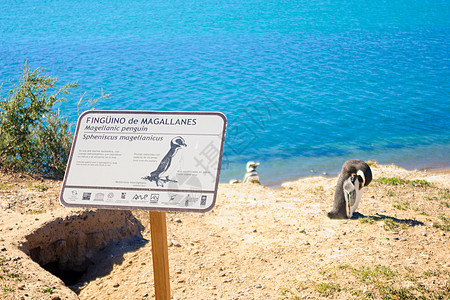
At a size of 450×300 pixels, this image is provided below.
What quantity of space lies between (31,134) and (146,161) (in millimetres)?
5273

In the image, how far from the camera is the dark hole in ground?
4.88m

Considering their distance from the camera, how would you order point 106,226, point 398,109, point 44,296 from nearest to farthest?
point 44,296 → point 106,226 → point 398,109

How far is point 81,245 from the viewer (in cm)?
512

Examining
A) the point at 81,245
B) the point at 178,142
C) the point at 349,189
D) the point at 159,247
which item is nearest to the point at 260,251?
the point at 349,189

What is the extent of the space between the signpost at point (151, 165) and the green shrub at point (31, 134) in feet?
14.3

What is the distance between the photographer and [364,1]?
3148cm

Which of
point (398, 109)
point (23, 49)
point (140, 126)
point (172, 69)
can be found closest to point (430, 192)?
point (140, 126)

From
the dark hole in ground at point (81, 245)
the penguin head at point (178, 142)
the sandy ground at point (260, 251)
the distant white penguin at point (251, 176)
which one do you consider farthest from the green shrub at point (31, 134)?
the penguin head at point (178, 142)

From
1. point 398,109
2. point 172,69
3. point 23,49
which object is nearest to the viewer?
point 398,109

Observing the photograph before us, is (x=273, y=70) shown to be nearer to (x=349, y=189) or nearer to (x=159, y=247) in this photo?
(x=349, y=189)

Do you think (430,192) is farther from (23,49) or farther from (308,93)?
(23,49)

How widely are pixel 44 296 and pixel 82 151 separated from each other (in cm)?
153

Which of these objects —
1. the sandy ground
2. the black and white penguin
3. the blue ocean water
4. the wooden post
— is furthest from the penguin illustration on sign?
the blue ocean water

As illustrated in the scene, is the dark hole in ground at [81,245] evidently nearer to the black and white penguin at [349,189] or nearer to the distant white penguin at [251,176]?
the black and white penguin at [349,189]
